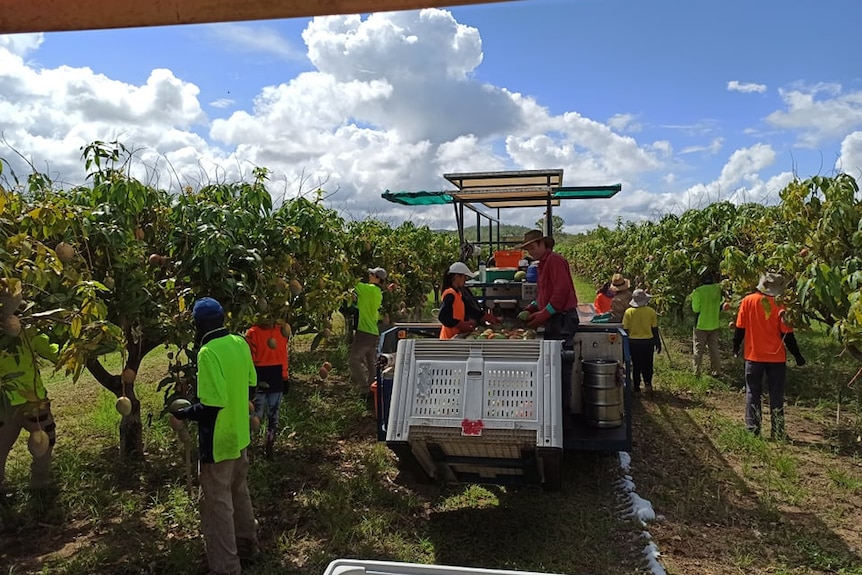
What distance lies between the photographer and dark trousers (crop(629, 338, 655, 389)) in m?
8.53

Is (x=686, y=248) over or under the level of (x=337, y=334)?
over

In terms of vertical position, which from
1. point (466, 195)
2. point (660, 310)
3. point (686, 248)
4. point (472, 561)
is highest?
point (466, 195)

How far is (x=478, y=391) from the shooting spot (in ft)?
13.7

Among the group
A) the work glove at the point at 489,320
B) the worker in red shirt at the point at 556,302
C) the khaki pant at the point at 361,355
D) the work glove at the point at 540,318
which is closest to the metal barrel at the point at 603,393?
the worker in red shirt at the point at 556,302

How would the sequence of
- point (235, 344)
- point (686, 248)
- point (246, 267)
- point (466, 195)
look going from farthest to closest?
point (686, 248), point (466, 195), point (246, 267), point (235, 344)

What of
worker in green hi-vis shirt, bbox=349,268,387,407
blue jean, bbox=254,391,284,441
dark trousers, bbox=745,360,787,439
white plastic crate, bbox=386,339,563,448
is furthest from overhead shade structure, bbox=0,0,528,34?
worker in green hi-vis shirt, bbox=349,268,387,407

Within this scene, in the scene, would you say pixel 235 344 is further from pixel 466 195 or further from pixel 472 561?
pixel 466 195

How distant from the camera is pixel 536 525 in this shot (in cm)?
479

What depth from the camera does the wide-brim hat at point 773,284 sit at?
21.5 feet

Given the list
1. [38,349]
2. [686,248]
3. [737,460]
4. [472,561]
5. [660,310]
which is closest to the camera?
[38,349]

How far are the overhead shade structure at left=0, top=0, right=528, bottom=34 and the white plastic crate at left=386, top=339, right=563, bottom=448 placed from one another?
10.0 ft

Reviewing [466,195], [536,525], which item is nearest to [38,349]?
[536,525]

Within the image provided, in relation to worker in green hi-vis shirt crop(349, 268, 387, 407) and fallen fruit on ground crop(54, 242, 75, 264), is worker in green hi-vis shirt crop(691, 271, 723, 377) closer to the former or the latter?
worker in green hi-vis shirt crop(349, 268, 387, 407)

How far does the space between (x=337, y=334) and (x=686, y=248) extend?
768 centimetres
